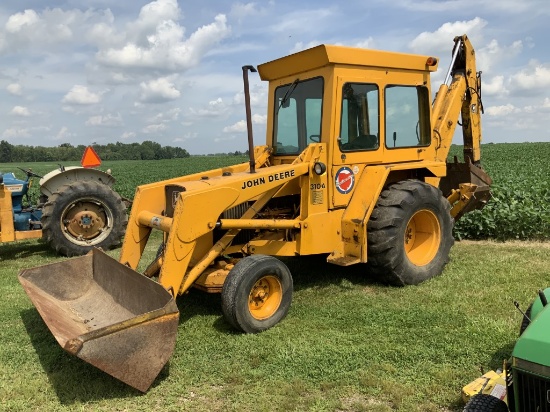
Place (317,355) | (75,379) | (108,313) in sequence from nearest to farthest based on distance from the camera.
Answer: (75,379) < (317,355) < (108,313)

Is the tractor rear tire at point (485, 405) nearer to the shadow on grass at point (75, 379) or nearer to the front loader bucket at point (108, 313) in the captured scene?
the front loader bucket at point (108, 313)

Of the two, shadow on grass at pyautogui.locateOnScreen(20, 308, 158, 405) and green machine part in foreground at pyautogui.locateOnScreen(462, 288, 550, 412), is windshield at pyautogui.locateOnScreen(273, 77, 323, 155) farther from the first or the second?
green machine part in foreground at pyautogui.locateOnScreen(462, 288, 550, 412)

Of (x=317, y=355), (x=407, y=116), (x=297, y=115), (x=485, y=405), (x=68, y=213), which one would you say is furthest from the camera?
(x=68, y=213)

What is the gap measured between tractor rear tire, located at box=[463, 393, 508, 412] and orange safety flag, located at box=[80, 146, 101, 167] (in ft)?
27.7

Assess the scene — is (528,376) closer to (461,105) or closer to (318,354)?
(318,354)

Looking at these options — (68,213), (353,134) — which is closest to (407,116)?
(353,134)

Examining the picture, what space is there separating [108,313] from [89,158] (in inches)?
217

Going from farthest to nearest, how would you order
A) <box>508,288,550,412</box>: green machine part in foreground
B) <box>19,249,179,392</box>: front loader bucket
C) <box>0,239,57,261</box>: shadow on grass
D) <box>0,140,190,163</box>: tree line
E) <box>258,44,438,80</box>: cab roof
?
<box>0,140,190,163</box>: tree line < <box>0,239,57,261</box>: shadow on grass < <box>258,44,438,80</box>: cab roof < <box>19,249,179,392</box>: front loader bucket < <box>508,288,550,412</box>: green machine part in foreground

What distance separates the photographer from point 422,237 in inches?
254

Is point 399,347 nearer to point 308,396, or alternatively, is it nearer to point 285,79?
point 308,396

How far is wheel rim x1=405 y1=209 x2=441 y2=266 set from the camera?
6.25 m

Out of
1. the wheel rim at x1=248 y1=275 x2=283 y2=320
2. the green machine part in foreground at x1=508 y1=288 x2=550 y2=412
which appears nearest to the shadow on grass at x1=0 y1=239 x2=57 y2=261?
the wheel rim at x1=248 y1=275 x2=283 y2=320

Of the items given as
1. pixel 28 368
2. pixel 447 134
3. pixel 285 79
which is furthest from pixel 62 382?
pixel 447 134

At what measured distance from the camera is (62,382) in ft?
12.7
